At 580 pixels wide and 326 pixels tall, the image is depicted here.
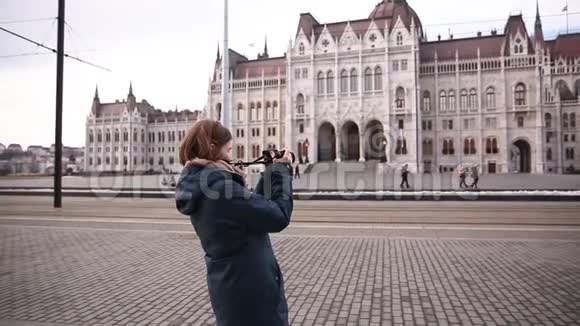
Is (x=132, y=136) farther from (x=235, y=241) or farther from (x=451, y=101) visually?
(x=235, y=241)

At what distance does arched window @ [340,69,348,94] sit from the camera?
5822 centimetres

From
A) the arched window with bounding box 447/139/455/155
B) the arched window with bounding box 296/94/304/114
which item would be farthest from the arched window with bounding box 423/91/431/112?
the arched window with bounding box 296/94/304/114

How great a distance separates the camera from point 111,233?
9.03 meters

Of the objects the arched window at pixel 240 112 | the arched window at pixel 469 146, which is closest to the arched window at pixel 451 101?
the arched window at pixel 469 146

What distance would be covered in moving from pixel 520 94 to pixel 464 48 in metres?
11.0

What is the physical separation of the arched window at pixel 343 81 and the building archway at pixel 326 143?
5.66m

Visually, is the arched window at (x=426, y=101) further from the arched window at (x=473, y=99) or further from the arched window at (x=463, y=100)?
the arched window at (x=473, y=99)

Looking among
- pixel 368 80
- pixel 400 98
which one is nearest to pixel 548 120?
pixel 400 98

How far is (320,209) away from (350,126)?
161 ft

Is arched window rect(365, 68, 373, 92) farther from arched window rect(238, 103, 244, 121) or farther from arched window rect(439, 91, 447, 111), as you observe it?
arched window rect(238, 103, 244, 121)

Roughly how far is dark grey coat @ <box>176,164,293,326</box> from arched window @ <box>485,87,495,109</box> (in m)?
61.7

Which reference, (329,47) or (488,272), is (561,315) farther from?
(329,47)

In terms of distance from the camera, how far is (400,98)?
5619cm


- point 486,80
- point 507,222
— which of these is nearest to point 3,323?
point 507,222
